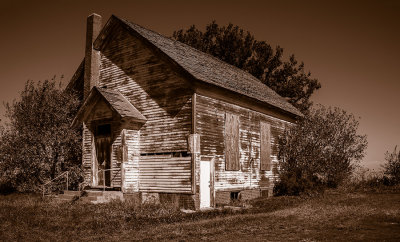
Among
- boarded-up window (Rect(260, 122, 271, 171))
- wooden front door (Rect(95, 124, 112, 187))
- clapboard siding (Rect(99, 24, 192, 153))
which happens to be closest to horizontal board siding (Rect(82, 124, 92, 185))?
wooden front door (Rect(95, 124, 112, 187))

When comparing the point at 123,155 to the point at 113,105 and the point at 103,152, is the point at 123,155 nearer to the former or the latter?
the point at 103,152

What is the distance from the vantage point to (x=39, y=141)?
17.3 meters

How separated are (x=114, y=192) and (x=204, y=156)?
385cm

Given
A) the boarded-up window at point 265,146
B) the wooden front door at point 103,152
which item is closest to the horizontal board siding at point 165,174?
the wooden front door at point 103,152

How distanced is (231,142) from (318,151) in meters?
6.95

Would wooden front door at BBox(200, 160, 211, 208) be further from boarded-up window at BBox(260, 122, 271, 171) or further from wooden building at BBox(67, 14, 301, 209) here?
boarded-up window at BBox(260, 122, 271, 171)

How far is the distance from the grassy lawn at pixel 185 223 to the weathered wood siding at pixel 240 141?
96.4 inches

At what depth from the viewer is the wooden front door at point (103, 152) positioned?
1608 cm

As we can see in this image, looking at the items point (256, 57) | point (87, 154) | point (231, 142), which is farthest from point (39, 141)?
point (256, 57)

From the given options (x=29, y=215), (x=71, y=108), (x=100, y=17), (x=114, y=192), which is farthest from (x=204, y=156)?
(x=100, y=17)

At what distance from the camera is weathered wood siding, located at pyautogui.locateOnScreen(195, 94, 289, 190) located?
1518cm

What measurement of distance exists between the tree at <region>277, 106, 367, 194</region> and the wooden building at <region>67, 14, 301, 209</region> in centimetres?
256

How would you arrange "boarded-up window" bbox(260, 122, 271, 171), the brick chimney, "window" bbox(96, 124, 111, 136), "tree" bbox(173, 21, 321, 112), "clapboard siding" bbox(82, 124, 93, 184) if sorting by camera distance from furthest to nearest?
"tree" bbox(173, 21, 321, 112)
"boarded-up window" bbox(260, 122, 271, 171)
the brick chimney
"clapboard siding" bbox(82, 124, 93, 184)
"window" bbox(96, 124, 111, 136)

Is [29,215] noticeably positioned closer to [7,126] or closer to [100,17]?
[7,126]
